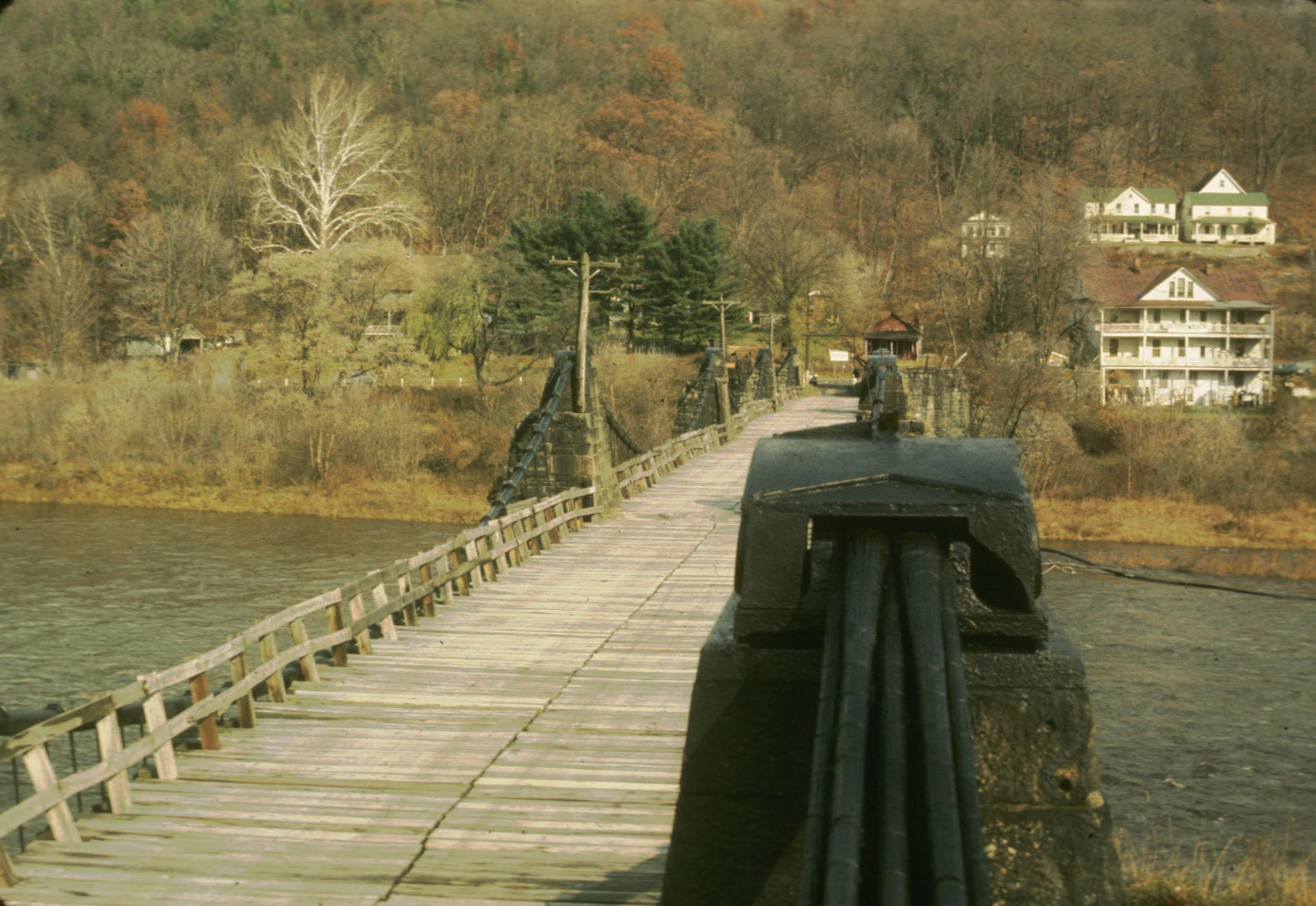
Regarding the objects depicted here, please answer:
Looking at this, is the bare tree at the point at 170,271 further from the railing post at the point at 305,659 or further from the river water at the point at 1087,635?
the railing post at the point at 305,659

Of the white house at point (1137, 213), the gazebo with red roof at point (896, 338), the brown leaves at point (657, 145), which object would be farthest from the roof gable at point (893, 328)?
the white house at point (1137, 213)

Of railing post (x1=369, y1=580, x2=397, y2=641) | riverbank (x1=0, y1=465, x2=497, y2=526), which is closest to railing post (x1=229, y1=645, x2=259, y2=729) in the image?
railing post (x1=369, y1=580, x2=397, y2=641)

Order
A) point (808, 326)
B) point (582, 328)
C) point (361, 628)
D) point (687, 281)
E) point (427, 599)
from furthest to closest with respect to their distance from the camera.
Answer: point (808, 326) → point (687, 281) → point (582, 328) → point (427, 599) → point (361, 628)

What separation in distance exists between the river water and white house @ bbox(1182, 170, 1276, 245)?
72.5 m

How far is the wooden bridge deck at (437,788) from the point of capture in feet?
21.0

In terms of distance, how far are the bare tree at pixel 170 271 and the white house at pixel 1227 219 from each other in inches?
2756

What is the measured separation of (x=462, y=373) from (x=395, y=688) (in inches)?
1979

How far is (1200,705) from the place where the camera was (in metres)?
24.0

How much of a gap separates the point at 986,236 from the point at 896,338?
807cm

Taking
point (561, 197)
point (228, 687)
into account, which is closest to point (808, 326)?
point (561, 197)

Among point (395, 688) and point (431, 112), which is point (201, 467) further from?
point (431, 112)

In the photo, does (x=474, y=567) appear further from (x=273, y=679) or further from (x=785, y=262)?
(x=785, y=262)

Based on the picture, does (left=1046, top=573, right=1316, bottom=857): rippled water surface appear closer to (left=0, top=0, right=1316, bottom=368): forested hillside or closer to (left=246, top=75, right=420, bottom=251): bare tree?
(left=0, top=0, right=1316, bottom=368): forested hillside

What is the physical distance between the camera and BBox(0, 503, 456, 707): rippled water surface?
998 inches
